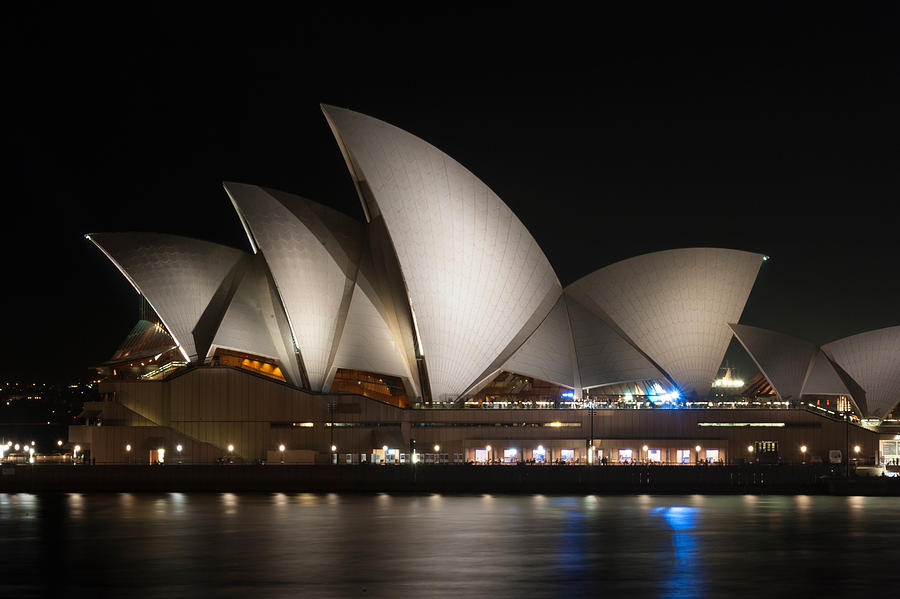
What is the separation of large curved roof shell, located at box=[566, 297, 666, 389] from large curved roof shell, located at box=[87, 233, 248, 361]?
67.0 ft

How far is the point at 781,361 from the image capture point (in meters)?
64.6

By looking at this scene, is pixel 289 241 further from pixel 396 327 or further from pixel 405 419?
pixel 405 419

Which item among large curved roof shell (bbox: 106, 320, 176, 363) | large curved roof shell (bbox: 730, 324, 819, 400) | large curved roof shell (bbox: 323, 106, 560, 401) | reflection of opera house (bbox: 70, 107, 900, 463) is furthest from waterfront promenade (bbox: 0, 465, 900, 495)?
large curved roof shell (bbox: 106, 320, 176, 363)

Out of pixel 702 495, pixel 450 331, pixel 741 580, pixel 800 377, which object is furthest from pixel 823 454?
pixel 741 580

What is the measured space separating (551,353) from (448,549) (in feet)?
119

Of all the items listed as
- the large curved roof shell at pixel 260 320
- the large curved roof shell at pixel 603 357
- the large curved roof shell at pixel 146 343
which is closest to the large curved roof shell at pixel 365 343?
the large curved roof shell at pixel 260 320

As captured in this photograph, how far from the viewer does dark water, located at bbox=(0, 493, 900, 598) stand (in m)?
21.3

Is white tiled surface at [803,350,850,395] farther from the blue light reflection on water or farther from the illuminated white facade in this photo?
the blue light reflection on water

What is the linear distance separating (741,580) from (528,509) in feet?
55.1

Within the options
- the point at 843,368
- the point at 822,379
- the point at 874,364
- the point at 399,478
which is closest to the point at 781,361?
the point at 822,379

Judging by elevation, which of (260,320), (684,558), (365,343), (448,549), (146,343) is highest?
(260,320)

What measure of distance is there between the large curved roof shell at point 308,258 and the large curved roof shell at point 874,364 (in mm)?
29665

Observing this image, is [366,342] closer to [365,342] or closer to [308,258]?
[365,342]

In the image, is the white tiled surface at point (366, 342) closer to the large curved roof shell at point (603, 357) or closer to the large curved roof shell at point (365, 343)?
the large curved roof shell at point (365, 343)
